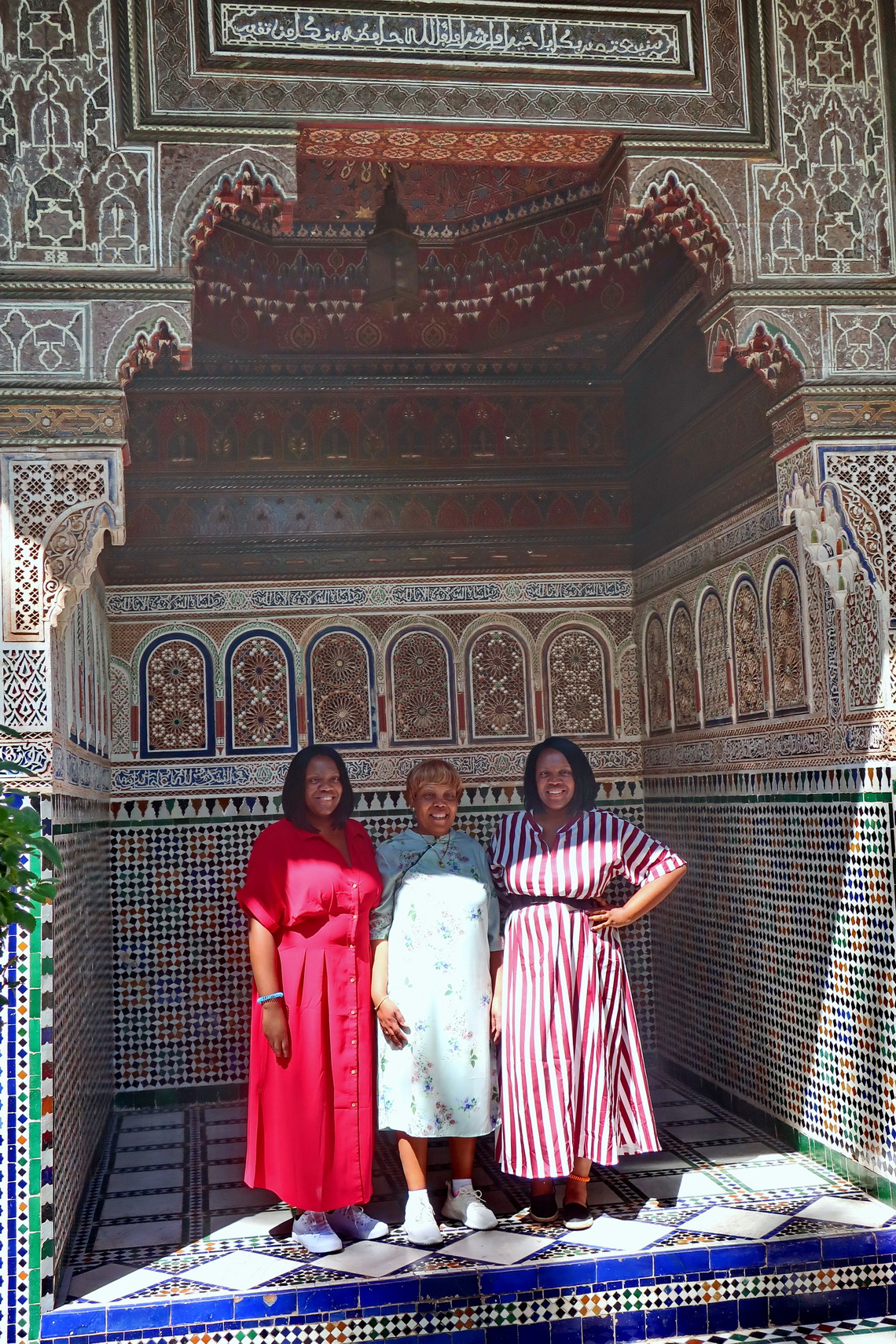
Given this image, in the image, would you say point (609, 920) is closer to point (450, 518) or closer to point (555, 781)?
point (555, 781)

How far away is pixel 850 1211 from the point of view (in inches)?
144

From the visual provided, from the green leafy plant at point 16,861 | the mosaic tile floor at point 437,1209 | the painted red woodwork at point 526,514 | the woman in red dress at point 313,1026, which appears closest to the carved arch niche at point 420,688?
the painted red woodwork at point 526,514

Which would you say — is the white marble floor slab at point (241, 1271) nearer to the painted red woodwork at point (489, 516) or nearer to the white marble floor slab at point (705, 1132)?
the white marble floor slab at point (705, 1132)

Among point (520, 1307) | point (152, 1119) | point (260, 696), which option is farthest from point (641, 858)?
point (152, 1119)

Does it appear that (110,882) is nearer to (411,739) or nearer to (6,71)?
(411,739)

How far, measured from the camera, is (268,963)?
3.60 m

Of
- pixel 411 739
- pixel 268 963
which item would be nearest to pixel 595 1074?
pixel 268 963

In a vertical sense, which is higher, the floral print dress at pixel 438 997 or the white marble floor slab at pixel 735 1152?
the floral print dress at pixel 438 997

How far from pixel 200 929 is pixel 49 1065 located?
2155mm

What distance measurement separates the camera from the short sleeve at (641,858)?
3.83m

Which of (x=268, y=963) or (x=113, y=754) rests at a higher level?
(x=113, y=754)

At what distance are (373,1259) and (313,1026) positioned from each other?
64 cm

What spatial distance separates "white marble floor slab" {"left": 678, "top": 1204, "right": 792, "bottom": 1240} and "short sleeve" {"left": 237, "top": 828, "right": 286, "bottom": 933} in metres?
1.46

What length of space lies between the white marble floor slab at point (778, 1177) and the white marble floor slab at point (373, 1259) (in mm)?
1149
